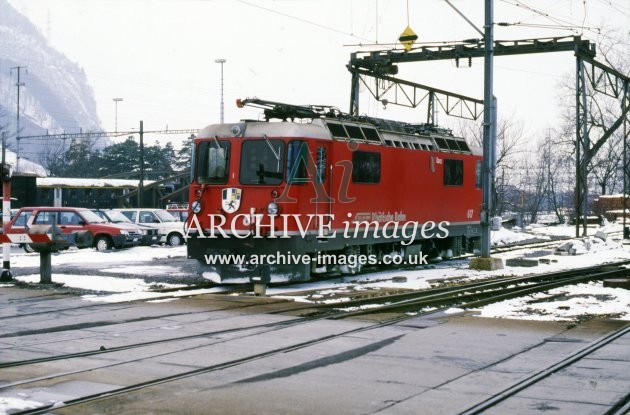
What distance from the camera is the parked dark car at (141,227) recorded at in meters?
29.1

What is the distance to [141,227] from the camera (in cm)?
2908

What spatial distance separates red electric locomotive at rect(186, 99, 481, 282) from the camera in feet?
50.8

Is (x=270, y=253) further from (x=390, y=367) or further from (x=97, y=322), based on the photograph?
(x=390, y=367)

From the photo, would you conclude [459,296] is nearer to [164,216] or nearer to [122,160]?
[164,216]

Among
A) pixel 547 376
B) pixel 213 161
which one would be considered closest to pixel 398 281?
pixel 213 161

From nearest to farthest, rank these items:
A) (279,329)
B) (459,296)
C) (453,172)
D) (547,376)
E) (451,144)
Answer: (547,376) → (279,329) → (459,296) → (453,172) → (451,144)

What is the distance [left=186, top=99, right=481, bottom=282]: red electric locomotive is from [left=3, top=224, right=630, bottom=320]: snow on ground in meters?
0.64

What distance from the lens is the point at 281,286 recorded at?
16484 millimetres

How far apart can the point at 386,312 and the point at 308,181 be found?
4.35 metres

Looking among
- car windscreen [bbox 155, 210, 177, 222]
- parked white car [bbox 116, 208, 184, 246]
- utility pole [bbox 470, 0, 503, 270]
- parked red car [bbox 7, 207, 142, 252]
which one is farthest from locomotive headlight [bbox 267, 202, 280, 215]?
car windscreen [bbox 155, 210, 177, 222]

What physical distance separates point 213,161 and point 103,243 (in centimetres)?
1176

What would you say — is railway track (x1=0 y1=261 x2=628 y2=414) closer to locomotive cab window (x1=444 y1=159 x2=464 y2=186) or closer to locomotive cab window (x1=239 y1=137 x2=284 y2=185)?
locomotive cab window (x1=239 y1=137 x2=284 y2=185)

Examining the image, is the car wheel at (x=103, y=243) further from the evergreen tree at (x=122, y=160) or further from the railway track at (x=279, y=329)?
the evergreen tree at (x=122, y=160)

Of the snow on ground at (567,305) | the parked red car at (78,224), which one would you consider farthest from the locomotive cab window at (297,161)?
the parked red car at (78,224)
